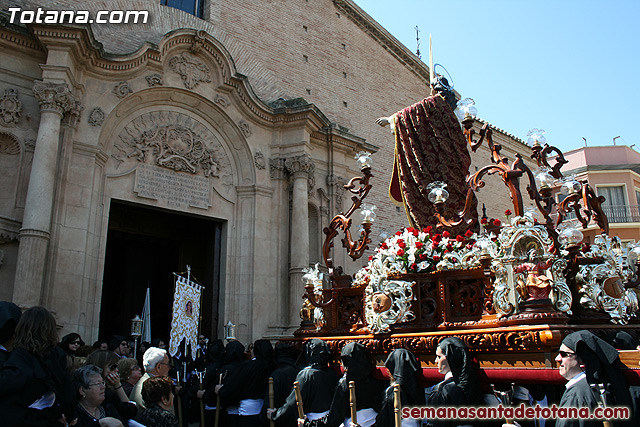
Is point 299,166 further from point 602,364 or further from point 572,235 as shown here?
point 602,364

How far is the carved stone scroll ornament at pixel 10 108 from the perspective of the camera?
32.9ft

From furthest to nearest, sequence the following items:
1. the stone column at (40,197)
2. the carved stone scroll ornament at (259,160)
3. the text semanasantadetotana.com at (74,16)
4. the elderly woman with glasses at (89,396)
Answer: the carved stone scroll ornament at (259,160) → the text semanasantadetotana.com at (74,16) → the stone column at (40,197) → the elderly woman with glasses at (89,396)

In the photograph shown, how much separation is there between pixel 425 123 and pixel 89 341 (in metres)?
7.58

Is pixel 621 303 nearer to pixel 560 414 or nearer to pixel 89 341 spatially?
pixel 560 414

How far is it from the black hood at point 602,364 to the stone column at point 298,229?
9712mm

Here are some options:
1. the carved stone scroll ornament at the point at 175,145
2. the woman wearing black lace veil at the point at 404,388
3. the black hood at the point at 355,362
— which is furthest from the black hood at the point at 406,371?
the carved stone scroll ornament at the point at 175,145

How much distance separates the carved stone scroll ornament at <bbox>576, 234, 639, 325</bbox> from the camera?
445 cm

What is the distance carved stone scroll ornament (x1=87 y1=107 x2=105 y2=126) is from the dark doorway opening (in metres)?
3.79

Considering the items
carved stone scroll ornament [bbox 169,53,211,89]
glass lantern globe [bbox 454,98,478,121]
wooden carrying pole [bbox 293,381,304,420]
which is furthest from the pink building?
wooden carrying pole [bbox 293,381,304,420]

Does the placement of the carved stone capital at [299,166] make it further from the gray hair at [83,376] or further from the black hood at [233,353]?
the gray hair at [83,376]

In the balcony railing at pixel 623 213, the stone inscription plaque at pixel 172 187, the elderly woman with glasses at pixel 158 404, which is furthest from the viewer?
the balcony railing at pixel 623 213

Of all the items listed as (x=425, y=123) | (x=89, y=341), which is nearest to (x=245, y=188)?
(x=89, y=341)

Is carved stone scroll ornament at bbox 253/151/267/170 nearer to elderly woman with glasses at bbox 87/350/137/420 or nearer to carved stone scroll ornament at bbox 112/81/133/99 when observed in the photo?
carved stone scroll ornament at bbox 112/81/133/99

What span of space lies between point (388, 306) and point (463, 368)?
1.33 meters
